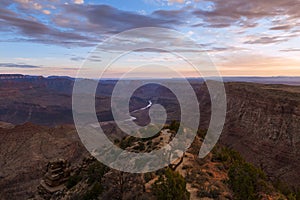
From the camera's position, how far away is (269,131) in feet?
173

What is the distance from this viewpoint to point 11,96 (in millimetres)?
192625

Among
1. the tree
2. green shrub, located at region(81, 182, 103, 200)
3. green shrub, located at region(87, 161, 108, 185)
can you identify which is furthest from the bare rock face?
green shrub, located at region(81, 182, 103, 200)

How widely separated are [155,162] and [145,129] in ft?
27.6

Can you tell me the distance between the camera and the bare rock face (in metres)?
44.3

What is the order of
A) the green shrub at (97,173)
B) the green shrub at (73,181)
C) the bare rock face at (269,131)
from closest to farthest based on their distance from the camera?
1. the green shrub at (97,173)
2. the green shrub at (73,181)
3. the bare rock face at (269,131)

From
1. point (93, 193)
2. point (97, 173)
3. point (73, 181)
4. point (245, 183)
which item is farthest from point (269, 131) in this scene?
point (93, 193)

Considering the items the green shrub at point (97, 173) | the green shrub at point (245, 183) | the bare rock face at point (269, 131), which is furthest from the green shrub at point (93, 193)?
the bare rock face at point (269, 131)

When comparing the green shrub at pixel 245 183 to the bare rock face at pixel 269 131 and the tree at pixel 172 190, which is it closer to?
the tree at pixel 172 190

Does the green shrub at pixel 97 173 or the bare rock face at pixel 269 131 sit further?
the bare rock face at pixel 269 131

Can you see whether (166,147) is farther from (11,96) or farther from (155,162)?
(11,96)

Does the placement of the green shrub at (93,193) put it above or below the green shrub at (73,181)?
above

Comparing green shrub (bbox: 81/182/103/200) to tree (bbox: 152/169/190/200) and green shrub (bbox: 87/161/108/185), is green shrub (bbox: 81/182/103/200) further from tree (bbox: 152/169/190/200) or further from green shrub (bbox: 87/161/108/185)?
tree (bbox: 152/169/190/200)

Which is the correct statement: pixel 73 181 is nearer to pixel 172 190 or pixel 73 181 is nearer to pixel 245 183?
pixel 172 190

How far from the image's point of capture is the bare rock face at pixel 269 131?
4428cm
